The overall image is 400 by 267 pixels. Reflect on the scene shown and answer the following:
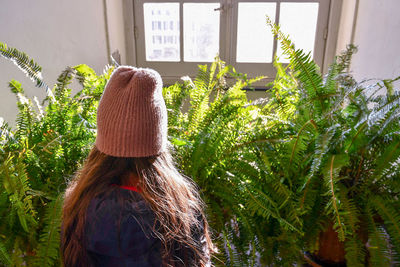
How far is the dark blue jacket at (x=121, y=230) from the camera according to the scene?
557 millimetres

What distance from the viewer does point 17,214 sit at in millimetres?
716

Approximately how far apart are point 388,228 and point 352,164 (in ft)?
0.54

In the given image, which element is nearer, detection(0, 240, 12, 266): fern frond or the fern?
detection(0, 240, 12, 266): fern frond

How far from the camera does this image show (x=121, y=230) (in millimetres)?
556

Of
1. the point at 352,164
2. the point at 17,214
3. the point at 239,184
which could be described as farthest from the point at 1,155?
the point at 352,164

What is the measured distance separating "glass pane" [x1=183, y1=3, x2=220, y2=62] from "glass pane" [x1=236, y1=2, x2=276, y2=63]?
167mm

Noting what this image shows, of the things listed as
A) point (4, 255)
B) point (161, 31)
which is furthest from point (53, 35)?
point (4, 255)

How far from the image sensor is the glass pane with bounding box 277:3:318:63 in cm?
208

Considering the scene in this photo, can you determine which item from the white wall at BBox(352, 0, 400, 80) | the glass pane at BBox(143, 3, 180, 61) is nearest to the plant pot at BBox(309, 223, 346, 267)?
the white wall at BBox(352, 0, 400, 80)

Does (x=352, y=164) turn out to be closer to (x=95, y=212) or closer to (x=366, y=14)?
(x=95, y=212)

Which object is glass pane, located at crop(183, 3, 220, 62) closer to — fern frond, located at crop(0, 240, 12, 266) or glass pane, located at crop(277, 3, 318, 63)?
glass pane, located at crop(277, 3, 318, 63)

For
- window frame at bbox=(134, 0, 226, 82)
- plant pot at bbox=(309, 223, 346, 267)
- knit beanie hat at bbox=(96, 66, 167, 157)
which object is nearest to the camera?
knit beanie hat at bbox=(96, 66, 167, 157)

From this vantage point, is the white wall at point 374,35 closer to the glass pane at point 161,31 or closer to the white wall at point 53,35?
the glass pane at point 161,31

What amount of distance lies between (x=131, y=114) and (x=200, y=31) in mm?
1809
